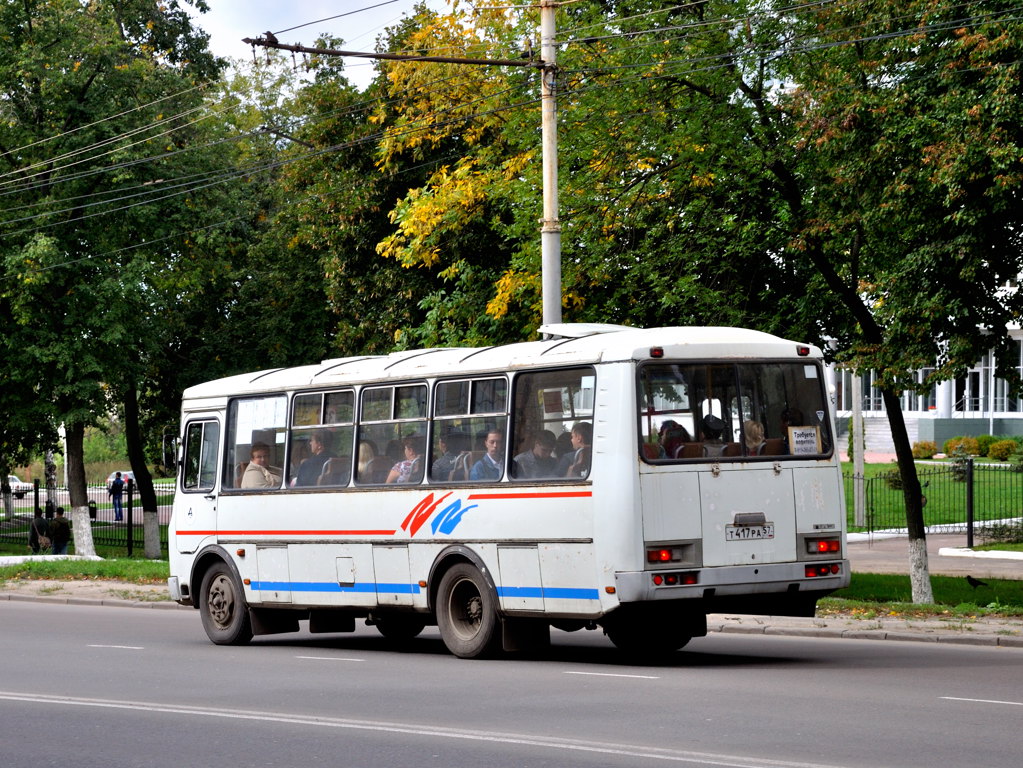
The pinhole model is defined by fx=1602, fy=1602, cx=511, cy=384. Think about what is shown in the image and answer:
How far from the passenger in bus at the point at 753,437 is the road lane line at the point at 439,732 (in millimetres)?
5087

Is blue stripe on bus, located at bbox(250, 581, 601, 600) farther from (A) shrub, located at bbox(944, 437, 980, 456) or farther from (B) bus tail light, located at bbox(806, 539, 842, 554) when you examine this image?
(A) shrub, located at bbox(944, 437, 980, 456)

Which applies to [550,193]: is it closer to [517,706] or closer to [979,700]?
[517,706]

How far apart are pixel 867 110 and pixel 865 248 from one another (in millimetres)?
2907

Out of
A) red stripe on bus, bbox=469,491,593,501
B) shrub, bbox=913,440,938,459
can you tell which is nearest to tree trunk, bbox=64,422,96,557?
red stripe on bus, bbox=469,491,593,501

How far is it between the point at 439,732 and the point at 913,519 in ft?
44.1

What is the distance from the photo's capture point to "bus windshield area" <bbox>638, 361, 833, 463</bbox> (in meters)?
13.8

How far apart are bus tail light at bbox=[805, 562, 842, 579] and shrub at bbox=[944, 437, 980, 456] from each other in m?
45.6

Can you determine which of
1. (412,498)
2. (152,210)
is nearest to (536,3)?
(412,498)

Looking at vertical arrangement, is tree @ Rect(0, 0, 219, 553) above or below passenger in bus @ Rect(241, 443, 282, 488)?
above

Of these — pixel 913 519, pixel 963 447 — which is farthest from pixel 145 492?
pixel 963 447

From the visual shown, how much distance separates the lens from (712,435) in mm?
14047

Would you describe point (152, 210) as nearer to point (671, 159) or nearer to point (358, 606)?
point (671, 159)

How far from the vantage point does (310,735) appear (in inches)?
386

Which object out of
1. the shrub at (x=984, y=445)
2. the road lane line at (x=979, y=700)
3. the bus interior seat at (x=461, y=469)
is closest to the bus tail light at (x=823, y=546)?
the road lane line at (x=979, y=700)
